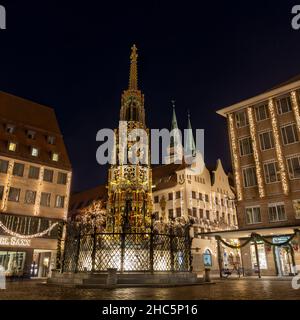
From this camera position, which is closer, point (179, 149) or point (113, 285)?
point (113, 285)

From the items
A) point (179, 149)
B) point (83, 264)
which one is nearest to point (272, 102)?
point (83, 264)

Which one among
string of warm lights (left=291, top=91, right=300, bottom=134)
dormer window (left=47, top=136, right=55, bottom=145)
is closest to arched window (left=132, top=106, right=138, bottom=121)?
string of warm lights (left=291, top=91, right=300, bottom=134)

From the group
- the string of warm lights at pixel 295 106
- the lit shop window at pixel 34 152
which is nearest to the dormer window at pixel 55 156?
the lit shop window at pixel 34 152

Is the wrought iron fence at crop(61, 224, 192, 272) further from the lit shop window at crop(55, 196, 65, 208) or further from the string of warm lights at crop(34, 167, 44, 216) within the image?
the lit shop window at crop(55, 196, 65, 208)

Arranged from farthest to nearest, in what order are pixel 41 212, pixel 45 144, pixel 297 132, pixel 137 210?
pixel 45 144 → pixel 41 212 → pixel 297 132 → pixel 137 210

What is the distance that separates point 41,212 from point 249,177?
78.6 feet

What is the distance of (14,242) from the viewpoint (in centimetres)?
3247

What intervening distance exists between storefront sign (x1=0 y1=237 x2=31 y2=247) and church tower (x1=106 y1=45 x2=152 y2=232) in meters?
22.2

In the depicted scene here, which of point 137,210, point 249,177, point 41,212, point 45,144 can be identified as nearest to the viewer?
point 137,210

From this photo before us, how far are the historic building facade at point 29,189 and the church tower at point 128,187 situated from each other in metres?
21.6

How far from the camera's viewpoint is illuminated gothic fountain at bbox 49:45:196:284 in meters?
13.8

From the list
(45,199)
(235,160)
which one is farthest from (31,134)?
(235,160)

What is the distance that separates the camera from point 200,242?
51.3 metres
